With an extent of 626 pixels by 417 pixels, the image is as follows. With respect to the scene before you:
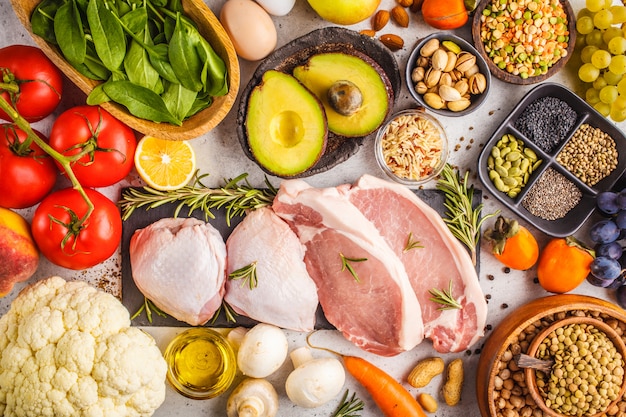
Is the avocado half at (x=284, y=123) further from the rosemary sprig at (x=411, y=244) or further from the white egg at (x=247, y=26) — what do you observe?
the rosemary sprig at (x=411, y=244)

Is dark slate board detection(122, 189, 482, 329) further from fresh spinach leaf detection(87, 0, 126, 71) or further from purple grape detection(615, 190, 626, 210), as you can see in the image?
purple grape detection(615, 190, 626, 210)

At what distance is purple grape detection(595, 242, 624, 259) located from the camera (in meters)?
1.72

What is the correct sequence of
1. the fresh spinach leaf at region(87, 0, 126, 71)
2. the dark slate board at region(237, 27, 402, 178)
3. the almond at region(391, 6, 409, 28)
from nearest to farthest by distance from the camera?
the fresh spinach leaf at region(87, 0, 126, 71), the dark slate board at region(237, 27, 402, 178), the almond at region(391, 6, 409, 28)

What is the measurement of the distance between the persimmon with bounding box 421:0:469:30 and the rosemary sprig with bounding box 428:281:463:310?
784mm

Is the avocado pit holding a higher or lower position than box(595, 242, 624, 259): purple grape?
higher

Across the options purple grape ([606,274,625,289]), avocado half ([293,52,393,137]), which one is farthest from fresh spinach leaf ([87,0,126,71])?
purple grape ([606,274,625,289])

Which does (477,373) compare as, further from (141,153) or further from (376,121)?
(141,153)

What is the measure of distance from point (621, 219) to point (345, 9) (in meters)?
1.02

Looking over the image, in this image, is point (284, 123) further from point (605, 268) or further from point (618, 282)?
point (618, 282)

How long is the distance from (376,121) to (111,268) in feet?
3.05

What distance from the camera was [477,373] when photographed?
180 centimetres

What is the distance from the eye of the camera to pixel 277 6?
1.64 m

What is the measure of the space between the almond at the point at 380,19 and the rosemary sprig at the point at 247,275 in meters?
0.81

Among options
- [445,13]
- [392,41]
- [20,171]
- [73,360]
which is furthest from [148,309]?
[445,13]
